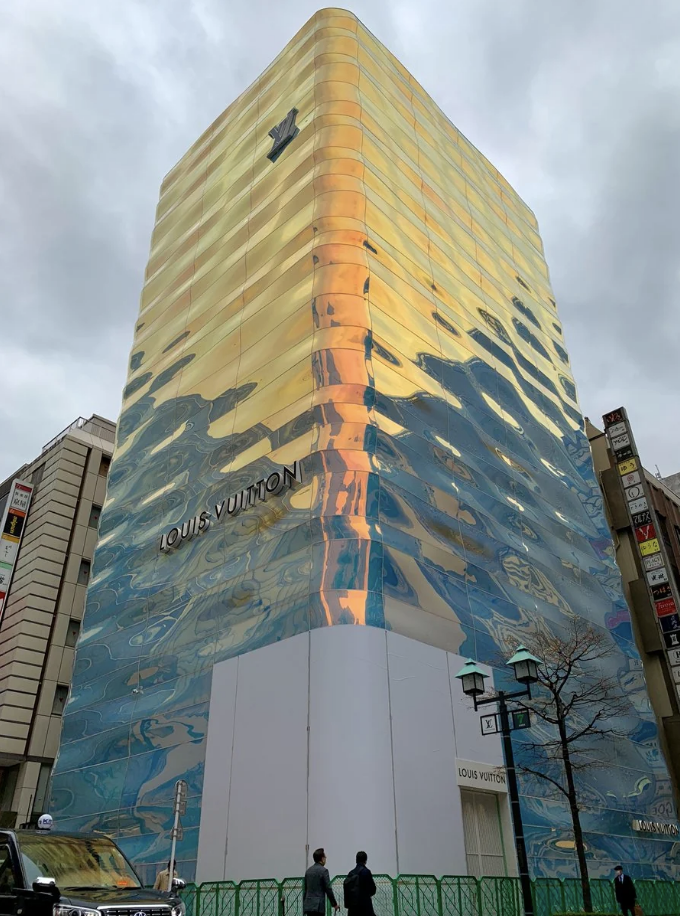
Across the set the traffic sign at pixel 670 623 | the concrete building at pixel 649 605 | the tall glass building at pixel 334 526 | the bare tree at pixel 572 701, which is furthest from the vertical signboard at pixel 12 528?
the traffic sign at pixel 670 623

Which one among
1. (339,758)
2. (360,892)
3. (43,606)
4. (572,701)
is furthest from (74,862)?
(43,606)

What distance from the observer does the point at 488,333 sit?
3128 centimetres

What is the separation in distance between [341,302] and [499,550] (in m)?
9.26

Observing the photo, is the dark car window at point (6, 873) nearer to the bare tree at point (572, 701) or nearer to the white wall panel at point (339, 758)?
the white wall panel at point (339, 758)

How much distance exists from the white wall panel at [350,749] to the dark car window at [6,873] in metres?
8.29

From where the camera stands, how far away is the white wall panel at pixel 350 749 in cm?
1616

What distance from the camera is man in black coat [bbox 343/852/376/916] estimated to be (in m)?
12.0

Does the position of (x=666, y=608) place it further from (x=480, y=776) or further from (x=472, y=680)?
(x=472, y=680)

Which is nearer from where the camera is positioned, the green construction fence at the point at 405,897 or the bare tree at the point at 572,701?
the green construction fence at the point at 405,897

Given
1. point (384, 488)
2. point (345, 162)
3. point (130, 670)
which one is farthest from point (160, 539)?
point (345, 162)

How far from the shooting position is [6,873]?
30.1ft

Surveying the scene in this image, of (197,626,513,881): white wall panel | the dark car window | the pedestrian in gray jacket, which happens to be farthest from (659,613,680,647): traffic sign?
the dark car window

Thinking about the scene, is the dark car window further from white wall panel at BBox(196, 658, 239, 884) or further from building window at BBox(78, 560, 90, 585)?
building window at BBox(78, 560, 90, 585)

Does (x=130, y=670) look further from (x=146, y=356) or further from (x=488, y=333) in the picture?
(x=488, y=333)
